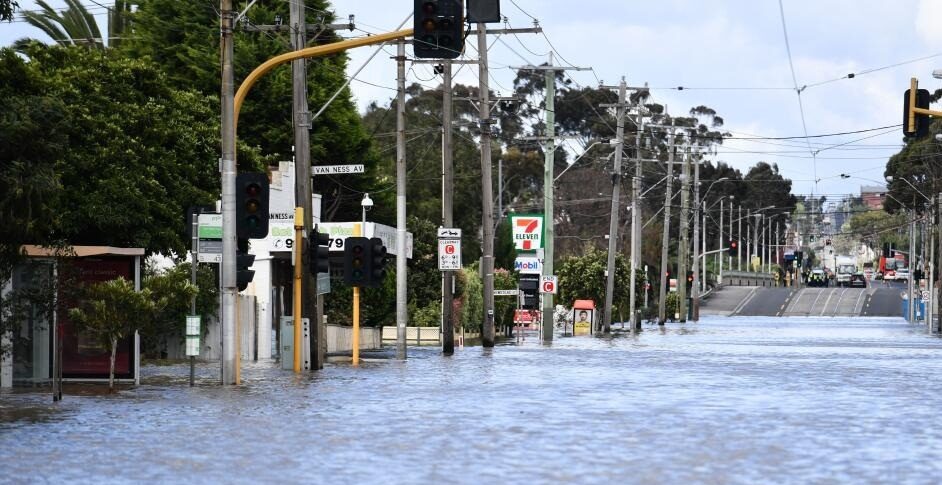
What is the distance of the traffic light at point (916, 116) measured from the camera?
40625 mm

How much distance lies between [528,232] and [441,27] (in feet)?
159

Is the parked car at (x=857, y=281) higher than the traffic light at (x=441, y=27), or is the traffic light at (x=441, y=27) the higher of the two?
the traffic light at (x=441, y=27)

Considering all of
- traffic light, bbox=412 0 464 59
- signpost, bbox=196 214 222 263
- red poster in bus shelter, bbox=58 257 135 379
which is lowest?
red poster in bus shelter, bbox=58 257 135 379

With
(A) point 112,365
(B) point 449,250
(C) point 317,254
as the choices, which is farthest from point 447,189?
(A) point 112,365

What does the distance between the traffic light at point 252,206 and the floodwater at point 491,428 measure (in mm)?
2805

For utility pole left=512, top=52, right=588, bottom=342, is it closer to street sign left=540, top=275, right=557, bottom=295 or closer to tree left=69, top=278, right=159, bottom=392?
street sign left=540, top=275, right=557, bottom=295

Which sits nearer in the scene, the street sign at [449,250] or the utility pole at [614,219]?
the street sign at [449,250]

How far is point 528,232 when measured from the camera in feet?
241

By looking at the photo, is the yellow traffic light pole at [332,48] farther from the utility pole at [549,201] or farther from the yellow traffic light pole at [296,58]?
the utility pole at [549,201]

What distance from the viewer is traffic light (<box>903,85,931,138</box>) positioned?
1599 inches

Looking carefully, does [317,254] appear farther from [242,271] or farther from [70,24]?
[70,24]

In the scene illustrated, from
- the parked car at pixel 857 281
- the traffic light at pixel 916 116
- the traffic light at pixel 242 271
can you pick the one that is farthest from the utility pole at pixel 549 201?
the parked car at pixel 857 281

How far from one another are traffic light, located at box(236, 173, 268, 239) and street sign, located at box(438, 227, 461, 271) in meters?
17.9

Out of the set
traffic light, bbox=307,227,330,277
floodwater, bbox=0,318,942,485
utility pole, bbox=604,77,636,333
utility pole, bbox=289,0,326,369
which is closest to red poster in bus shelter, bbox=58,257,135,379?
floodwater, bbox=0,318,942,485
